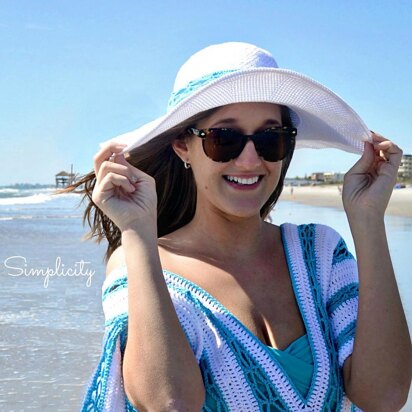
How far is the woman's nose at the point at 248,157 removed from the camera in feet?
6.88

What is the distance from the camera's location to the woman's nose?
2098 mm

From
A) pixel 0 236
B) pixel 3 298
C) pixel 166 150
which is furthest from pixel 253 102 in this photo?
pixel 0 236

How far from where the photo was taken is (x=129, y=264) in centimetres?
190

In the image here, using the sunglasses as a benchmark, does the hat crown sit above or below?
above

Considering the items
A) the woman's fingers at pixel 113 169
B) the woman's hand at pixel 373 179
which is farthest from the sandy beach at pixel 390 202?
the woman's fingers at pixel 113 169

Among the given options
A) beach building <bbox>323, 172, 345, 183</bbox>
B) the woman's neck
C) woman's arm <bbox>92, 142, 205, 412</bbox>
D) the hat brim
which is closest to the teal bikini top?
woman's arm <bbox>92, 142, 205, 412</bbox>

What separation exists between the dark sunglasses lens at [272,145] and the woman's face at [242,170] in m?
0.02

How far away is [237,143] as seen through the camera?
2.10 meters

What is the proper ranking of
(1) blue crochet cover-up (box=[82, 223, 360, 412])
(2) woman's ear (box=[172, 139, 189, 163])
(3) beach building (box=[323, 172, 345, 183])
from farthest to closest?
1. (3) beach building (box=[323, 172, 345, 183])
2. (2) woman's ear (box=[172, 139, 189, 163])
3. (1) blue crochet cover-up (box=[82, 223, 360, 412])

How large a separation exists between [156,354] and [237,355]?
265mm

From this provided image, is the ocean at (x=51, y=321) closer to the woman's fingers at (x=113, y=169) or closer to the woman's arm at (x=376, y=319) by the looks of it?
the woman's fingers at (x=113, y=169)

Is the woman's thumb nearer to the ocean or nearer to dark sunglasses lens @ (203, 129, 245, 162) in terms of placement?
dark sunglasses lens @ (203, 129, 245, 162)

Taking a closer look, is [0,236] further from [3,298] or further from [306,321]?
[306,321]

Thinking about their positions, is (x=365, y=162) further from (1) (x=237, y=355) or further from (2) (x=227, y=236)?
(1) (x=237, y=355)
